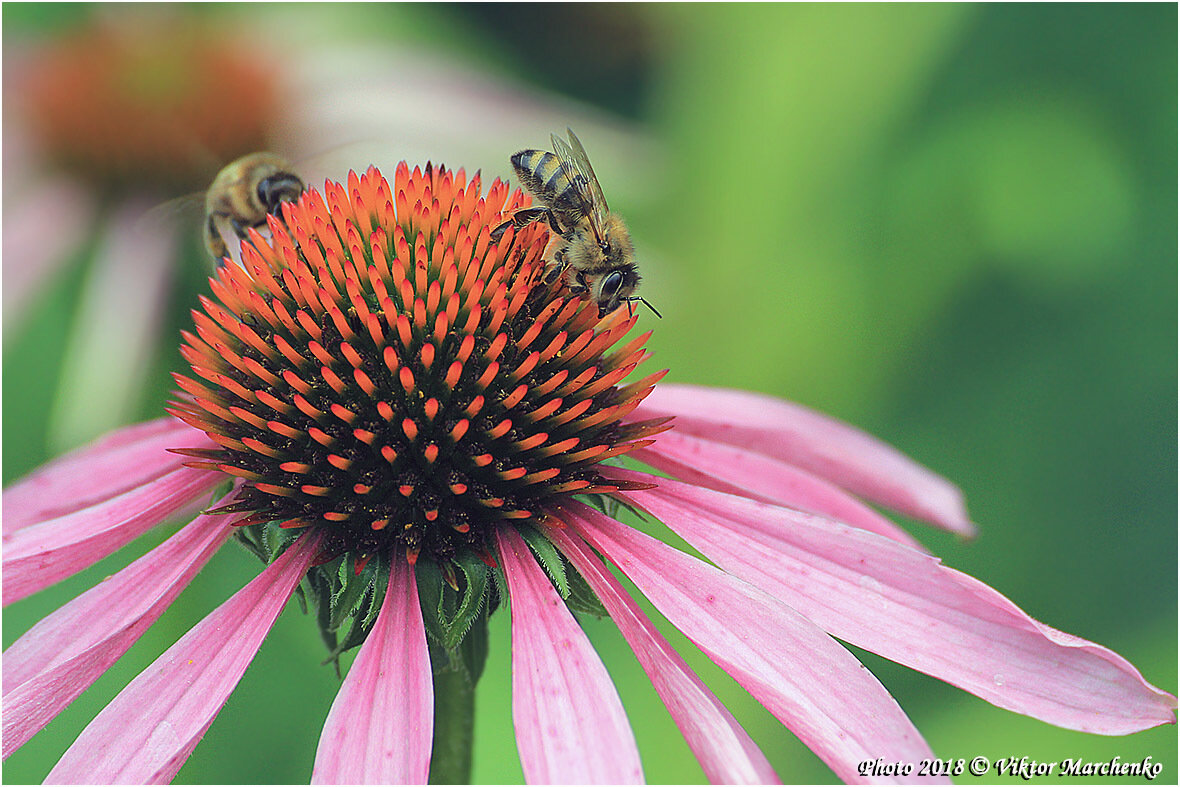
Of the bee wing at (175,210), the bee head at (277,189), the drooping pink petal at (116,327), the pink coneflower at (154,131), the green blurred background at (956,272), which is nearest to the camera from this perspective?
the bee head at (277,189)

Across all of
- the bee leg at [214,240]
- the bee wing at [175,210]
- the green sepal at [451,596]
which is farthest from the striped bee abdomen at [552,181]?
the bee wing at [175,210]

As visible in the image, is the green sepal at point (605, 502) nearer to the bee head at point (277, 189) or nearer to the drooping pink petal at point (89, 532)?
the drooping pink petal at point (89, 532)

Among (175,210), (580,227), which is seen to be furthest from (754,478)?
(175,210)

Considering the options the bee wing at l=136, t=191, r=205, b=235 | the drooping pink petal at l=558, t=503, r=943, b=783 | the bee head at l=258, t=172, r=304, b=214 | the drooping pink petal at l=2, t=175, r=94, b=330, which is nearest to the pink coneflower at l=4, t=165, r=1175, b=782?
the drooping pink petal at l=558, t=503, r=943, b=783

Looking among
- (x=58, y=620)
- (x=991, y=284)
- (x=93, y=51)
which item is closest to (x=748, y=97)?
(x=991, y=284)

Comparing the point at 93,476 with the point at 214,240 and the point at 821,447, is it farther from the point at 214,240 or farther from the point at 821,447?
the point at 821,447
